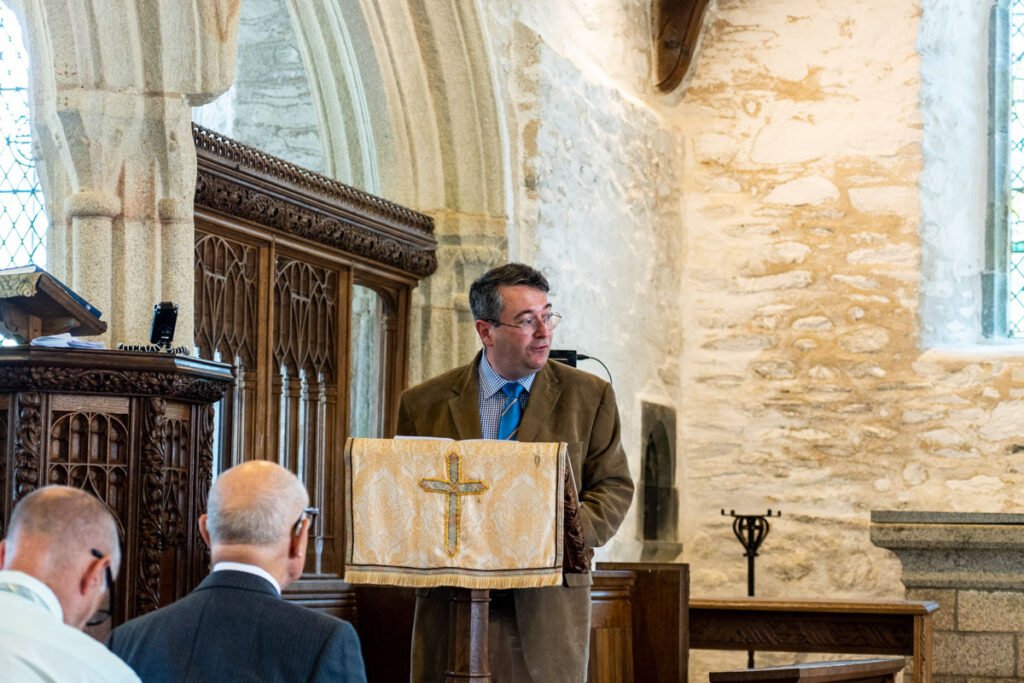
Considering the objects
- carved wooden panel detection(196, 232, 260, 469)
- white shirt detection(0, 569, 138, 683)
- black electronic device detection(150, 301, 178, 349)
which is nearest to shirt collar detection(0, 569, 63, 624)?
white shirt detection(0, 569, 138, 683)

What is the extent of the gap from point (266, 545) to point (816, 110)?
7.27 meters

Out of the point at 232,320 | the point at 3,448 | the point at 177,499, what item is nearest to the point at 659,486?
the point at 232,320

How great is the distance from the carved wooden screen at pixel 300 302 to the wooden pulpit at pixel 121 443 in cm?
103

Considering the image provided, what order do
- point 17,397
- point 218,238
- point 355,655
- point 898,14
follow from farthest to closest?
point 898,14 → point 218,238 → point 17,397 → point 355,655

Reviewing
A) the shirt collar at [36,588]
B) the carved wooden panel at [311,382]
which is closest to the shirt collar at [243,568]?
the shirt collar at [36,588]

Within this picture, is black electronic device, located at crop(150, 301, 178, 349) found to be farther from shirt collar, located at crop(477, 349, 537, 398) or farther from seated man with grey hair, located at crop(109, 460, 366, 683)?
seated man with grey hair, located at crop(109, 460, 366, 683)

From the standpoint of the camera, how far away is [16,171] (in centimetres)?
752

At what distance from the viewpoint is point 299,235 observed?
6.18 metres

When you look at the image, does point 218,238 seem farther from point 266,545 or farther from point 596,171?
point 266,545

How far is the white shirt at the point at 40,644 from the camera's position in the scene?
194cm

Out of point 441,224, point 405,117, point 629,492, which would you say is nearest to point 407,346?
point 441,224

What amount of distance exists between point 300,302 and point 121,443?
7.33 feet

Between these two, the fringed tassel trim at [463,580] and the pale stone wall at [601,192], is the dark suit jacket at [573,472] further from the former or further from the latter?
the pale stone wall at [601,192]

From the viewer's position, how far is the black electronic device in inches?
174
